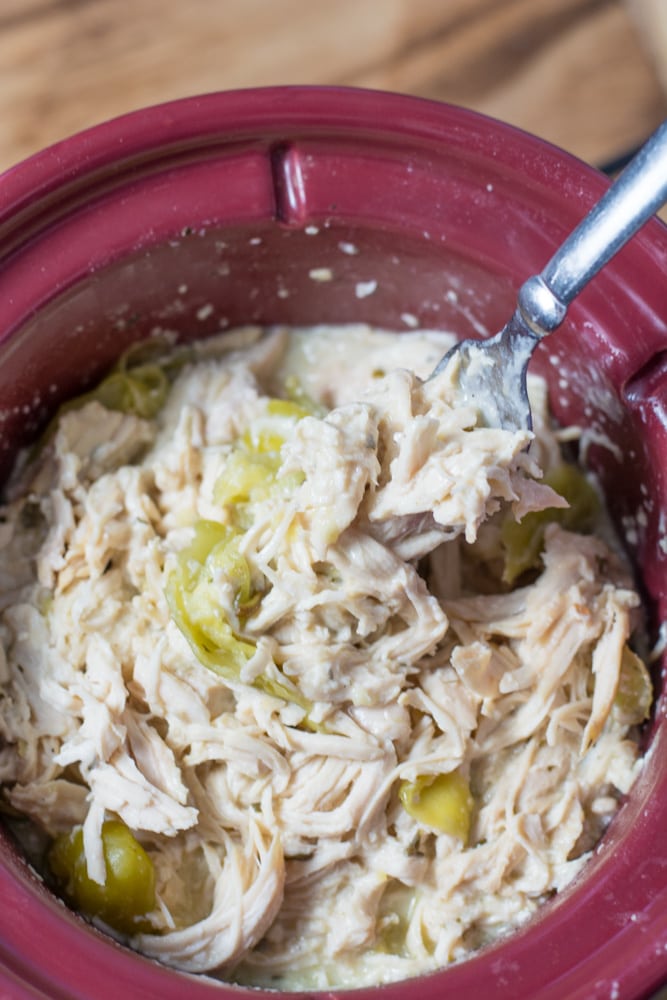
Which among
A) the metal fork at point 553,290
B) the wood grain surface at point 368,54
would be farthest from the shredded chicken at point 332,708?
the wood grain surface at point 368,54

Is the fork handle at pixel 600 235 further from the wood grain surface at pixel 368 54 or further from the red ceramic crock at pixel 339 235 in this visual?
the wood grain surface at pixel 368 54

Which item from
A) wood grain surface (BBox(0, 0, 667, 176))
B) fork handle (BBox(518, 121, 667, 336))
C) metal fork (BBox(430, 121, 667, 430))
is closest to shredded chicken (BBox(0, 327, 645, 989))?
metal fork (BBox(430, 121, 667, 430))

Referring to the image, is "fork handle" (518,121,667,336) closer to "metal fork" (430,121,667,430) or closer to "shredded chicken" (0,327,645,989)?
"metal fork" (430,121,667,430)

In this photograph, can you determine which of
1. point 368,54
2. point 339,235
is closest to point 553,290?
point 339,235

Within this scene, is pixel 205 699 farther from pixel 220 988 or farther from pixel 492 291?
pixel 492 291

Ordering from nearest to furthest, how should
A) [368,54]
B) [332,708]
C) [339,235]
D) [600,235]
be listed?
[600,235], [332,708], [339,235], [368,54]

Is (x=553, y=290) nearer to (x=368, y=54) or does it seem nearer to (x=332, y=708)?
(x=332, y=708)
